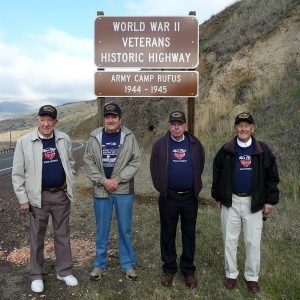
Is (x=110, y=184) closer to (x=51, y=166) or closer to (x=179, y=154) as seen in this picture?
(x=51, y=166)

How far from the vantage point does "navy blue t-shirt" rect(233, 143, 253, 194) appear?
186 inches

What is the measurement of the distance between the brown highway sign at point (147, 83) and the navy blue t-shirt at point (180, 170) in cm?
253

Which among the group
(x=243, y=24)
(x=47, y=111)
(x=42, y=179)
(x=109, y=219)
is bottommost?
(x=109, y=219)

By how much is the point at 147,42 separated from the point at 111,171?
A: 3068 mm

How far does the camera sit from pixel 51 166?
4875mm

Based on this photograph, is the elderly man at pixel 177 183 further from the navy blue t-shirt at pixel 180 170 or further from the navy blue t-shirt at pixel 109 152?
the navy blue t-shirt at pixel 109 152

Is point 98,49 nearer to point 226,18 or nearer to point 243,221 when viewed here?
point 243,221

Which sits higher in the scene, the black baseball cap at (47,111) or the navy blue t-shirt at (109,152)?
the black baseball cap at (47,111)

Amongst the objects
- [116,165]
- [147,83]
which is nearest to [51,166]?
[116,165]

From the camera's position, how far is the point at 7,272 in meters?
5.53

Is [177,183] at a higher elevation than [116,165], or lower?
lower

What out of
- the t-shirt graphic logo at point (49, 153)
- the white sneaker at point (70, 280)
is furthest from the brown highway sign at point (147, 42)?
the white sneaker at point (70, 280)

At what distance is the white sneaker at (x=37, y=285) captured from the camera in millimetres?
4887

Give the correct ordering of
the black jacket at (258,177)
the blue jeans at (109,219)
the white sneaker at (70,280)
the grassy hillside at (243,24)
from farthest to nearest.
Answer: the grassy hillside at (243,24) → the blue jeans at (109,219) → the white sneaker at (70,280) → the black jacket at (258,177)
